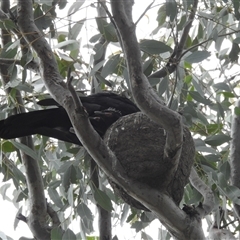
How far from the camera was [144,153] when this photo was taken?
5.96 feet

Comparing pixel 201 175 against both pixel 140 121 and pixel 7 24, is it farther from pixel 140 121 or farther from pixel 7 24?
pixel 7 24

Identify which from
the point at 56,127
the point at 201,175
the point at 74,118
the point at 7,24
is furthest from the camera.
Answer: the point at 201,175

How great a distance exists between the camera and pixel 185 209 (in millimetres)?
1638

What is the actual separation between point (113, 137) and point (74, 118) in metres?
0.47

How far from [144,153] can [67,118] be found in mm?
436

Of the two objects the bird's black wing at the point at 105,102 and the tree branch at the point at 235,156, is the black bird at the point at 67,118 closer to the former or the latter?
the bird's black wing at the point at 105,102

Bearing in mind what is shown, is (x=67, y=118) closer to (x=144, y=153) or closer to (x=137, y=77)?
(x=144, y=153)

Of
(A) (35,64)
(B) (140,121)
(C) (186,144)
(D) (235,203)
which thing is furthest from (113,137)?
(D) (235,203)

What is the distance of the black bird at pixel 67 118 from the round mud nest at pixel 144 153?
0.09 meters

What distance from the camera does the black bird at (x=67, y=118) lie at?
6.57ft

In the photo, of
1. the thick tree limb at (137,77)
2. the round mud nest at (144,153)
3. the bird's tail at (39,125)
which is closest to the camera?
the thick tree limb at (137,77)

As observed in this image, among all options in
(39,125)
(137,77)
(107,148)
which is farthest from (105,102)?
(137,77)

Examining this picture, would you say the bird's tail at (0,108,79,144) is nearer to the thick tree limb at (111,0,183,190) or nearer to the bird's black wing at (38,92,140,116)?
the bird's black wing at (38,92,140,116)

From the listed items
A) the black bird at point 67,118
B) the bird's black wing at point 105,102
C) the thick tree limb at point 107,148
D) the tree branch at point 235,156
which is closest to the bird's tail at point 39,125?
the black bird at point 67,118
